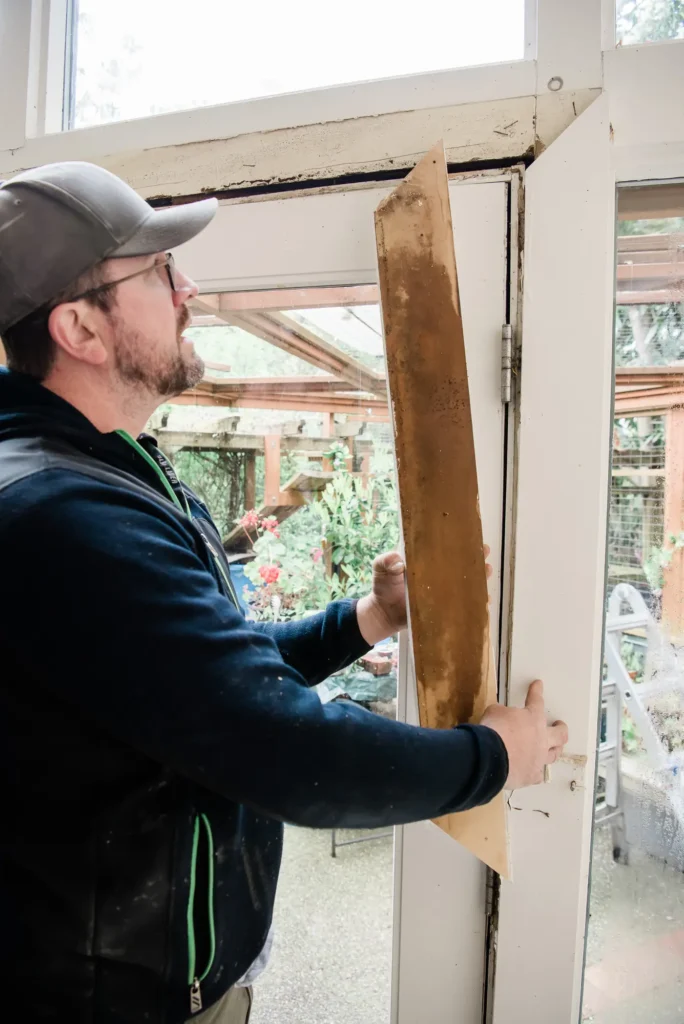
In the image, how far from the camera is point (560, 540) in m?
0.96

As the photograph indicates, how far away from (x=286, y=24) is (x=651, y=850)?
1.64m

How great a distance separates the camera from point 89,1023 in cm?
66

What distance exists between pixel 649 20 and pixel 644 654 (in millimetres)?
1023

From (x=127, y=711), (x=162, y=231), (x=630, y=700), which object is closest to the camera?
(x=127, y=711)

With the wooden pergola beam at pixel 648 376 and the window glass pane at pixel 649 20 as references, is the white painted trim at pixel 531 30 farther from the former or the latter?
the wooden pergola beam at pixel 648 376

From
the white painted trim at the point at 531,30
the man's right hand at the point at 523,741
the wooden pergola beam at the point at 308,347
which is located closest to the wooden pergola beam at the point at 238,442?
the wooden pergola beam at the point at 308,347

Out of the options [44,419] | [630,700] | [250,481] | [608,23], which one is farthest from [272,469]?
[608,23]

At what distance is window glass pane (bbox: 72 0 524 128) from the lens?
1.05 metres

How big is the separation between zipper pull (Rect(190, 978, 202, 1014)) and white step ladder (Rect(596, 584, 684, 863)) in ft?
2.25

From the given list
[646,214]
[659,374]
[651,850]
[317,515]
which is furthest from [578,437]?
[651,850]

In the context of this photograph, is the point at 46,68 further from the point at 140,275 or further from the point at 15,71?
the point at 140,275

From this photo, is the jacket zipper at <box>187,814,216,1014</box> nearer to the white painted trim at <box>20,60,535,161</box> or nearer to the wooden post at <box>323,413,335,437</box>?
the wooden post at <box>323,413,335,437</box>

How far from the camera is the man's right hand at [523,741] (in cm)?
72

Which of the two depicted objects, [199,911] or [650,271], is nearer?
[199,911]
